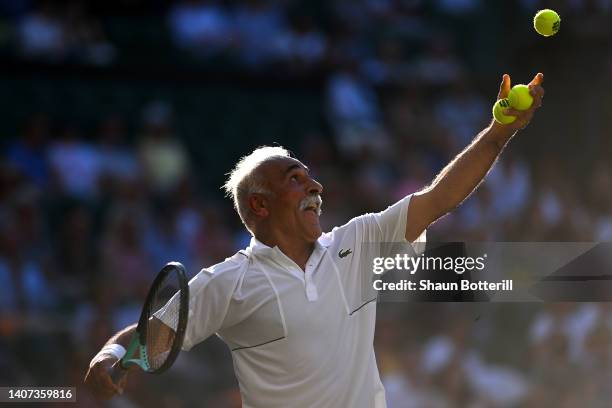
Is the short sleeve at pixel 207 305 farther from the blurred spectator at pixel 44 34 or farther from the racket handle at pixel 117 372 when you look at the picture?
the blurred spectator at pixel 44 34

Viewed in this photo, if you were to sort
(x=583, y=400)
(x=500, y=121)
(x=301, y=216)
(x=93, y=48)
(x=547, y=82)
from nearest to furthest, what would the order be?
1. (x=500, y=121)
2. (x=301, y=216)
3. (x=583, y=400)
4. (x=93, y=48)
5. (x=547, y=82)

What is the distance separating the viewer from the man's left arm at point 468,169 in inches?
198

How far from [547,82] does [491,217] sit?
9.26ft

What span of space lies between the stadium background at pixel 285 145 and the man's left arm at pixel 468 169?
154 inches

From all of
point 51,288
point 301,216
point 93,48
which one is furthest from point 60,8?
point 301,216

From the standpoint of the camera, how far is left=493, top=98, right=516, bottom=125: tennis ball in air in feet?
16.3

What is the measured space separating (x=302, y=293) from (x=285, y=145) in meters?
6.83

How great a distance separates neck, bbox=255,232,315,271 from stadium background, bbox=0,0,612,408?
3.45 meters

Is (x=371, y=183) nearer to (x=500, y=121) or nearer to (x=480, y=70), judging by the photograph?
(x=480, y=70)

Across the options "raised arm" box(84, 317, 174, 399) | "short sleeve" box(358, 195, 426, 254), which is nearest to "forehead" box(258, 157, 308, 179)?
"short sleeve" box(358, 195, 426, 254)

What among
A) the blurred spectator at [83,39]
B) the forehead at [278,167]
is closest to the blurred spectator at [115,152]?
the blurred spectator at [83,39]

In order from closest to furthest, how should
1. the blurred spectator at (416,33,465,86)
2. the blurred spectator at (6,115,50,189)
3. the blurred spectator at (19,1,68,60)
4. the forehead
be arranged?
1. the forehead
2. the blurred spectator at (6,115,50,189)
3. the blurred spectator at (19,1,68,60)
4. the blurred spectator at (416,33,465,86)

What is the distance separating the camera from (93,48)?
1159 cm

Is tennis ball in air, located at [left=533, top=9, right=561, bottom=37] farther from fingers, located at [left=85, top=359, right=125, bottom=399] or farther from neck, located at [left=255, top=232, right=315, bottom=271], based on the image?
fingers, located at [left=85, top=359, right=125, bottom=399]
